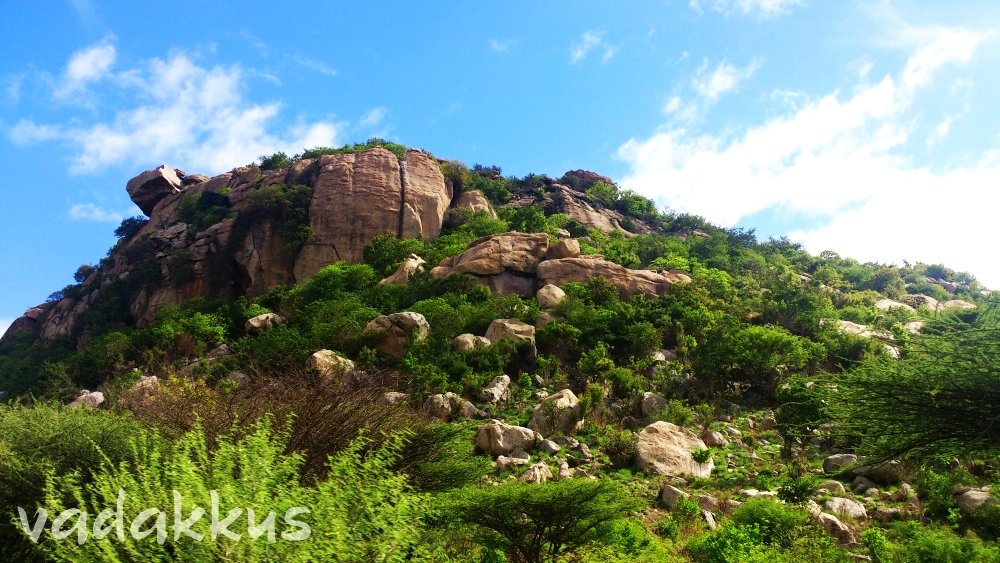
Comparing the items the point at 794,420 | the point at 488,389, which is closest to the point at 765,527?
the point at 794,420

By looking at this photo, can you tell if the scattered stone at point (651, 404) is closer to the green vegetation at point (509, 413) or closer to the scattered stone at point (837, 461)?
the green vegetation at point (509, 413)

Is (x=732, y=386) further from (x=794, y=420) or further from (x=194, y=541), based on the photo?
(x=194, y=541)

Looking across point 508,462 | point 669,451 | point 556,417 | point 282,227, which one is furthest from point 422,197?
point 669,451

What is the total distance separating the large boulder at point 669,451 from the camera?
15.6 meters

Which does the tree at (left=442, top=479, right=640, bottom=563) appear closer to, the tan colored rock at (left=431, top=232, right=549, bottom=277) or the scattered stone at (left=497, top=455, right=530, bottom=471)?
the scattered stone at (left=497, top=455, right=530, bottom=471)

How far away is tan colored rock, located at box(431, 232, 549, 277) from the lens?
3266 centimetres

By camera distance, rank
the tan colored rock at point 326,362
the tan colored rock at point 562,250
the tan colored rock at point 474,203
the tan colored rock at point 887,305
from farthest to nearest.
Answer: the tan colored rock at point 474,203 < the tan colored rock at point 562,250 < the tan colored rock at point 887,305 < the tan colored rock at point 326,362

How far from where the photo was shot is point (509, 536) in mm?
9797

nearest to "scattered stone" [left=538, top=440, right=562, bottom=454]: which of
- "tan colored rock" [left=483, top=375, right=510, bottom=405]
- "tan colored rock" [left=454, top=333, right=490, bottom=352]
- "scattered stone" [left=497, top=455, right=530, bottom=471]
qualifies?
"scattered stone" [left=497, top=455, right=530, bottom=471]

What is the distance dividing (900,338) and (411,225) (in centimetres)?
2605

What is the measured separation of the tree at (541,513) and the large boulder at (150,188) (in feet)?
165

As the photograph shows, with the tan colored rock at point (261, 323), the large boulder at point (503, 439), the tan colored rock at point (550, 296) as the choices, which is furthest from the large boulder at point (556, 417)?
the tan colored rock at point (261, 323)

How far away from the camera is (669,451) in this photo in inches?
636

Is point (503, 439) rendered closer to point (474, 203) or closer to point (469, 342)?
point (469, 342)
